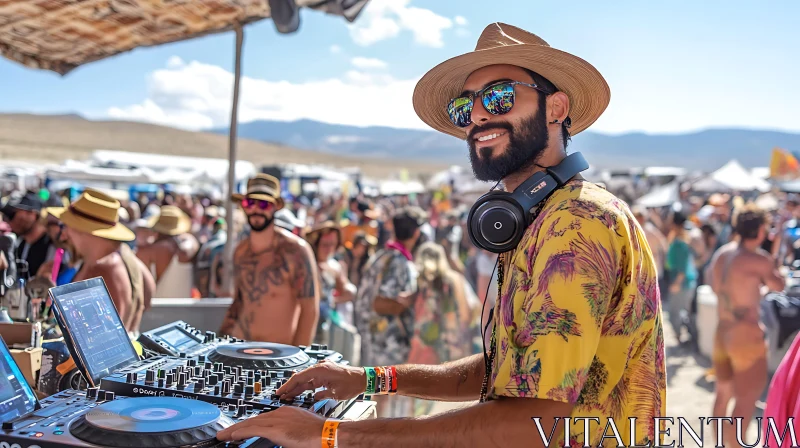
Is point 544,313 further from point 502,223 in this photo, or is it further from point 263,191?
point 263,191

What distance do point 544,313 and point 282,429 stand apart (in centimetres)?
62

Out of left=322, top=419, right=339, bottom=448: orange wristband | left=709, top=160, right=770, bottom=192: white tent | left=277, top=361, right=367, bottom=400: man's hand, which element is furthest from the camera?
left=709, top=160, right=770, bottom=192: white tent

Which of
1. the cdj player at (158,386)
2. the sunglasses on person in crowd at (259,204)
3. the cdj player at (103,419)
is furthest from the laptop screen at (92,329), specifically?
the sunglasses on person in crowd at (259,204)

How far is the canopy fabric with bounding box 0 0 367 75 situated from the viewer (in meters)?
3.90

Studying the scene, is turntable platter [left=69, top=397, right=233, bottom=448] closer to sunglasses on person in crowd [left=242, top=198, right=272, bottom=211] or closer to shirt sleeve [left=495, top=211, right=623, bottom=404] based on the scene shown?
shirt sleeve [left=495, top=211, right=623, bottom=404]

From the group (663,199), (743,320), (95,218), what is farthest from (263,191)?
(663,199)

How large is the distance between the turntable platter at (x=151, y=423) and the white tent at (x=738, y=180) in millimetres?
24874

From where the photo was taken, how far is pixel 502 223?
62.0 inches

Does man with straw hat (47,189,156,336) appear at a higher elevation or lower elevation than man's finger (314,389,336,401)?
higher

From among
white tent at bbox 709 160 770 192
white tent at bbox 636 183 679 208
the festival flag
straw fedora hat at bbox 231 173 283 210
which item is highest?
the festival flag

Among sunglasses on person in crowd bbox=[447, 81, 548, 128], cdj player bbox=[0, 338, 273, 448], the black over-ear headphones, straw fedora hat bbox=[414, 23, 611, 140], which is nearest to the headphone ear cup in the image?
the black over-ear headphones

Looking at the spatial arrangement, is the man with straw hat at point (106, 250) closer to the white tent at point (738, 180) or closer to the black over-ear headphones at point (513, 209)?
the black over-ear headphones at point (513, 209)

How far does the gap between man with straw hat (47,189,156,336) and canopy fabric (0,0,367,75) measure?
1140mm

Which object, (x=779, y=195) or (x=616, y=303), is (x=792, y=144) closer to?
(x=779, y=195)
